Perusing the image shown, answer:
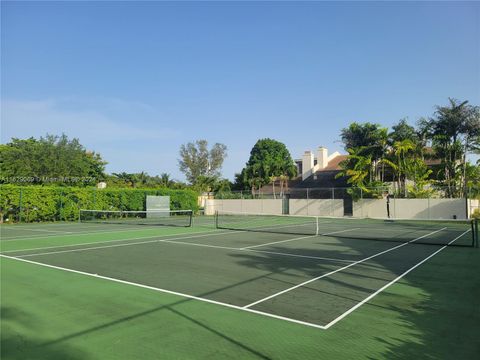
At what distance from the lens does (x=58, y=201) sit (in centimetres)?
3097

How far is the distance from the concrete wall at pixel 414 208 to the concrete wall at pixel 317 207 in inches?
81.6

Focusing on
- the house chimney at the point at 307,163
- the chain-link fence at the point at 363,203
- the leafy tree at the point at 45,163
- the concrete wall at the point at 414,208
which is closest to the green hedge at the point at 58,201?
the leafy tree at the point at 45,163

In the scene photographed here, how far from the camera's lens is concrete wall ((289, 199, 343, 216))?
42.4 m

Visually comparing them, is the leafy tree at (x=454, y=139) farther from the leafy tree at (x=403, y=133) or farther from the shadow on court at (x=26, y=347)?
the shadow on court at (x=26, y=347)

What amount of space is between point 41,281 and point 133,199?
2946 cm

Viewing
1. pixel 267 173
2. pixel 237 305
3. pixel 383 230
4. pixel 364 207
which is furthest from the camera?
pixel 267 173

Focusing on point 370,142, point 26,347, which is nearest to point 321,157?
point 370,142

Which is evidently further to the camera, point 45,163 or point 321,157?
point 321,157

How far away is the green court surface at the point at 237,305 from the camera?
5137mm

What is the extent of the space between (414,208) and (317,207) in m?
10.2

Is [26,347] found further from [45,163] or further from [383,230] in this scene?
[45,163]

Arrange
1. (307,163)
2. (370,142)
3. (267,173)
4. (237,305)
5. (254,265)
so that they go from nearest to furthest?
(237,305)
(254,265)
(370,142)
(267,173)
(307,163)

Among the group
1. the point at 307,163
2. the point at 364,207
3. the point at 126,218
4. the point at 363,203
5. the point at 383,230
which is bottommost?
the point at 383,230

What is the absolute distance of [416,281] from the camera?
9383mm
